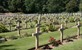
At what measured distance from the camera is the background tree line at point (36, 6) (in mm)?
94812

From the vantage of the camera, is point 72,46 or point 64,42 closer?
Answer: point 72,46

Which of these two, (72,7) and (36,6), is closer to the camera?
(72,7)

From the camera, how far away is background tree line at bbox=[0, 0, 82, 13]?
311ft

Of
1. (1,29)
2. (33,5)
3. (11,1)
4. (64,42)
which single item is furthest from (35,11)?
(64,42)

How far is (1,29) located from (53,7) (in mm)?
65712

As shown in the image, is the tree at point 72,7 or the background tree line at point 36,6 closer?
the tree at point 72,7

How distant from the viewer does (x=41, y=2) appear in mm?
102312

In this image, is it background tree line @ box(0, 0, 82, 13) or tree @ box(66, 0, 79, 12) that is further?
background tree line @ box(0, 0, 82, 13)

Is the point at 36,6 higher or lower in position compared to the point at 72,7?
higher

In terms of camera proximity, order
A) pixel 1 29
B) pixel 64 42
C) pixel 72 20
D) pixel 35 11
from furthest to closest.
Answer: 1. pixel 35 11
2. pixel 72 20
3. pixel 1 29
4. pixel 64 42

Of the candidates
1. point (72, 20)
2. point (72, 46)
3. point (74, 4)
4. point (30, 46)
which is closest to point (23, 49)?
point (30, 46)

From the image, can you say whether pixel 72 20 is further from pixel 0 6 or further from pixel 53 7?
pixel 0 6

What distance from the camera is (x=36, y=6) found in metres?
98.8

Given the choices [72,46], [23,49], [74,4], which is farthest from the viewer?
[74,4]
